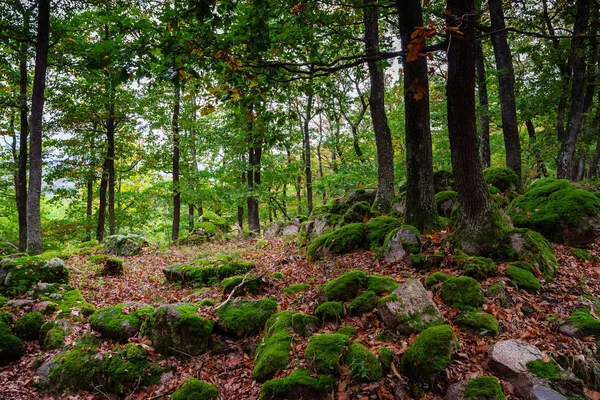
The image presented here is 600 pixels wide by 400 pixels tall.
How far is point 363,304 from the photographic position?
508 cm

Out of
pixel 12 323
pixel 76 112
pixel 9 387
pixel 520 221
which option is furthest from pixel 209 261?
pixel 76 112

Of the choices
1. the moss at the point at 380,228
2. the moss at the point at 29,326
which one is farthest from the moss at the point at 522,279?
the moss at the point at 29,326

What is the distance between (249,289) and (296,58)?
5.20 m

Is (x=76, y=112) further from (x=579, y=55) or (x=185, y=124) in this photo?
(x=579, y=55)

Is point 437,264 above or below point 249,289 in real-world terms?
above

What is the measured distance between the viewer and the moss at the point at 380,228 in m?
7.86

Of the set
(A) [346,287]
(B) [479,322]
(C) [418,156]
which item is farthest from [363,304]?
(C) [418,156]

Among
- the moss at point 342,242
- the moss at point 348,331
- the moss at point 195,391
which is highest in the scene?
the moss at point 342,242

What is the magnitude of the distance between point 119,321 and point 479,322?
574 centimetres

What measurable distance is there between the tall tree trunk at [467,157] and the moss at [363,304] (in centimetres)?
224

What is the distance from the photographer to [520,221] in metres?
7.29

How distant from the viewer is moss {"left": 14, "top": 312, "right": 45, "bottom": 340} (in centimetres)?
567

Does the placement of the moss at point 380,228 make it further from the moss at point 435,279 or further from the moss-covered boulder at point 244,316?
the moss-covered boulder at point 244,316

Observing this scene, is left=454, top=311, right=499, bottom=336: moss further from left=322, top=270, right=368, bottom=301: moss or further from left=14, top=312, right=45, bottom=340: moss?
left=14, top=312, right=45, bottom=340: moss
